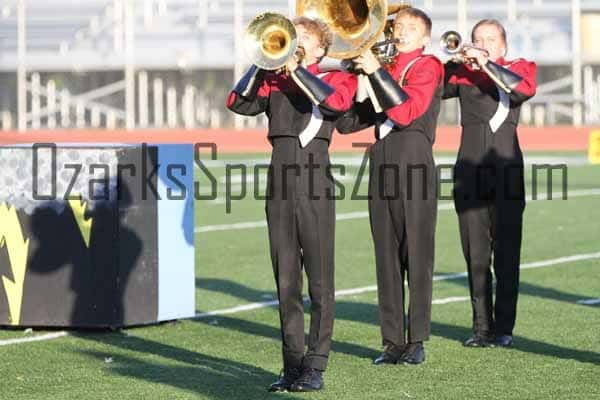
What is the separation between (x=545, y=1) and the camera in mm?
41125

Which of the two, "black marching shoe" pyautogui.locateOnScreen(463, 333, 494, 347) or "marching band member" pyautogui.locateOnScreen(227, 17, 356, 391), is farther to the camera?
"black marching shoe" pyautogui.locateOnScreen(463, 333, 494, 347)

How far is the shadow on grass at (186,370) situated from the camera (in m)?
7.80

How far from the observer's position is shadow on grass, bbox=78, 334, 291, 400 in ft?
25.6

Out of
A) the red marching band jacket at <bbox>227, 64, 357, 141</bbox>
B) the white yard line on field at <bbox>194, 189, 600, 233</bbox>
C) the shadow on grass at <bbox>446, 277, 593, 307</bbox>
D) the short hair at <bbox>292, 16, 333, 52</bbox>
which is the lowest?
the shadow on grass at <bbox>446, 277, 593, 307</bbox>

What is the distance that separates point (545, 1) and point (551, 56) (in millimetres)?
1960

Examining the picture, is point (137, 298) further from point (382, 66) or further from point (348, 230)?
point (348, 230)

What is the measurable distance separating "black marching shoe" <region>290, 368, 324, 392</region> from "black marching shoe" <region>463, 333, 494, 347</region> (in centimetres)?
174

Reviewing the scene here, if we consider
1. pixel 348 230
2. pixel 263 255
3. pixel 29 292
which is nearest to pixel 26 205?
pixel 29 292

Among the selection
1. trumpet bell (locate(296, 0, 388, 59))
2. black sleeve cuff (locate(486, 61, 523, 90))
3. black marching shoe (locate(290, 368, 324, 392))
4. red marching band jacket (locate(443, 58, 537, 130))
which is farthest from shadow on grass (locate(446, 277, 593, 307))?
trumpet bell (locate(296, 0, 388, 59))

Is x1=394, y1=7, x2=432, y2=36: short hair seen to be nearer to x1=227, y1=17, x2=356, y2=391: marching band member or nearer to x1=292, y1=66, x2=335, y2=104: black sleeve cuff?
x1=227, y1=17, x2=356, y2=391: marching band member

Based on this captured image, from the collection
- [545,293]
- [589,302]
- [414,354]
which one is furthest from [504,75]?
[545,293]

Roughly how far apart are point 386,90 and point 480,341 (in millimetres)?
2102

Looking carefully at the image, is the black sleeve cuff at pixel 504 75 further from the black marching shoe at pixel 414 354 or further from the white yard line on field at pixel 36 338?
the white yard line on field at pixel 36 338

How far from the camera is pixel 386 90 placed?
7.85 m
